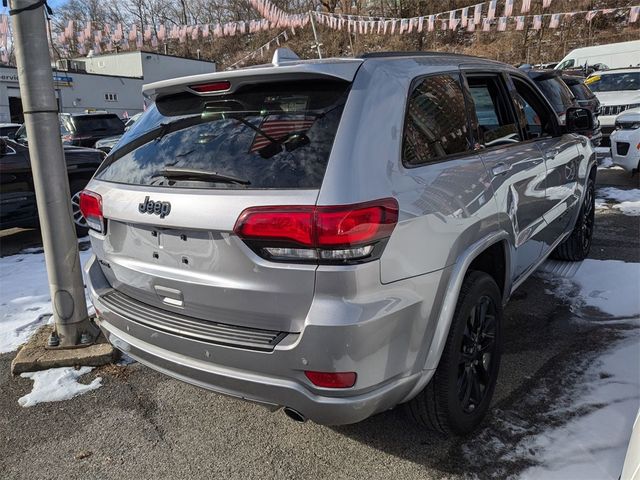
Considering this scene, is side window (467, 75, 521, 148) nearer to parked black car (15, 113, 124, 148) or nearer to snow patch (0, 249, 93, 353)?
snow patch (0, 249, 93, 353)

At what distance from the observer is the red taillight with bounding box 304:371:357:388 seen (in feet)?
6.51

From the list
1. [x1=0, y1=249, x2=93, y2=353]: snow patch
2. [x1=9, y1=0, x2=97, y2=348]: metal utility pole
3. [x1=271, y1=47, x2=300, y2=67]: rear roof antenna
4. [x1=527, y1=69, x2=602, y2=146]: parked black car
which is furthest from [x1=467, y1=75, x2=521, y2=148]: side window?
[x1=527, y1=69, x2=602, y2=146]: parked black car

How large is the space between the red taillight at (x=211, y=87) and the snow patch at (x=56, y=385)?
2015 mm

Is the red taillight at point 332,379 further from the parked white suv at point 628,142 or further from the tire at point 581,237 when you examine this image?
the parked white suv at point 628,142

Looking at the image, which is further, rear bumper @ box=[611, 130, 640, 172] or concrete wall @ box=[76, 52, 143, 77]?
concrete wall @ box=[76, 52, 143, 77]

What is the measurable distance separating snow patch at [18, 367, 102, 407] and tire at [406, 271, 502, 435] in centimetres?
208

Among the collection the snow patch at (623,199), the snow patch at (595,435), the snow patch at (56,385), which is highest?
the snow patch at (595,435)

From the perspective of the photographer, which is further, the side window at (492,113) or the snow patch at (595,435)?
the side window at (492,113)

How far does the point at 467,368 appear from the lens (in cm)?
264

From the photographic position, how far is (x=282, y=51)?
2.62 meters

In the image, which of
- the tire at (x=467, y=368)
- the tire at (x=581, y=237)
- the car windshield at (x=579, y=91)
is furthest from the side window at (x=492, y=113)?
the car windshield at (x=579, y=91)

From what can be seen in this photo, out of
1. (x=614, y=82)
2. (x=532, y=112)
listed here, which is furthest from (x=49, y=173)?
(x=614, y=82)

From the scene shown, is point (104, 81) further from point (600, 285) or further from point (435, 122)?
point (435, 122)

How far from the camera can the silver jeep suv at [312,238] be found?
77.1 inches
